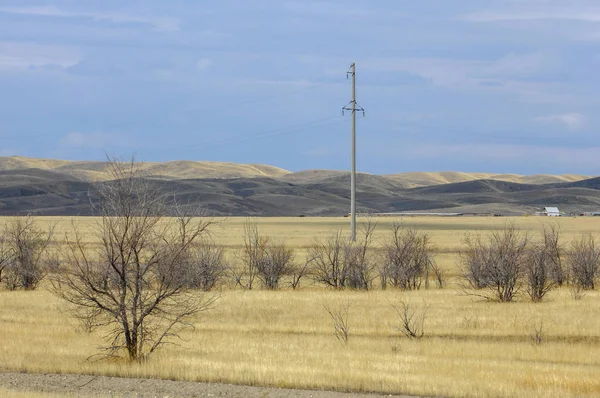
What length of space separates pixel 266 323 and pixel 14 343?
837 cm

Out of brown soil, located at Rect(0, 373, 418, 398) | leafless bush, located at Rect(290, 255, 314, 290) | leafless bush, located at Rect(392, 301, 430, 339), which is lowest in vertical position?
brown soil, located at Rect(0, 373, 418, 398)

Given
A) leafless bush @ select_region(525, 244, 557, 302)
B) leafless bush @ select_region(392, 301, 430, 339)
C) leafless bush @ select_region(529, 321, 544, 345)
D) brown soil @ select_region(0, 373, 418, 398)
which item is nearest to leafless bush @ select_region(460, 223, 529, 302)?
leafless bush @ select_region(525, 244, 557, 302)

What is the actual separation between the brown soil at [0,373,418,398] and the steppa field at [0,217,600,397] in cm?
44

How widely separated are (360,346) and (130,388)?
24.6 feet

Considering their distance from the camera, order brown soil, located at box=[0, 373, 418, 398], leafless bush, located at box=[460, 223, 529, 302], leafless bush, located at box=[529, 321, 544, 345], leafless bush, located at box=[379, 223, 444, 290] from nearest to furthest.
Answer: brown soil, located at box=[0, 373, 418, 398], leafless bush, located at box=[529, 321, 544, 345], leafless bush, located at box=[460, 223, 529, 302], leafless bush, located at box=[379, 223, 444, 290]

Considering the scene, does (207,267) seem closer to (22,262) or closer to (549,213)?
(22,262)

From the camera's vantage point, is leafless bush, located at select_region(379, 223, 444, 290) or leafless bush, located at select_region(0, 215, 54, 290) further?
A: leafless bush, located at select_region(0, 215, 54, 290)

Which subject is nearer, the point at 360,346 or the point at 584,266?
the point at 360,346

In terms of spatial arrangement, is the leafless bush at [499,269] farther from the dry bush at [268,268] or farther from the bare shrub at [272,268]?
the bare shrub at [272,268]

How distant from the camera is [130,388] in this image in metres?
16.8

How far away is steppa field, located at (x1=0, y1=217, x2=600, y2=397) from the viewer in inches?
674

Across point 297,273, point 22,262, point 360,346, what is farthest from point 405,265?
point 360,346

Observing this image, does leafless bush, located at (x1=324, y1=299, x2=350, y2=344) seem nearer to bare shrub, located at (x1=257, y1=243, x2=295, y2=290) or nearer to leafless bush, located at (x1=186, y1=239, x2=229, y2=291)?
leafless bush, located at (x1=186, y1=239, x2=229, y2=291)

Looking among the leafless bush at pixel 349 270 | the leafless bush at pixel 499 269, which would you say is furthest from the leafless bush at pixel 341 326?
the leafless bush at pixel 349 270
